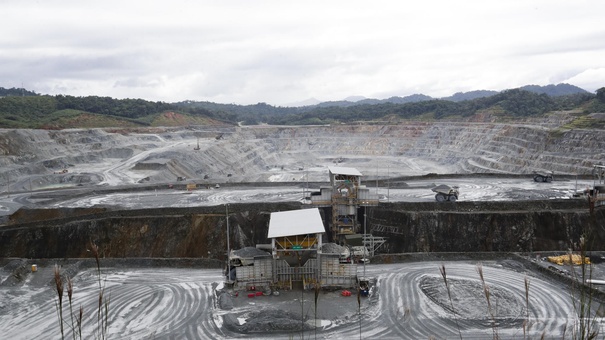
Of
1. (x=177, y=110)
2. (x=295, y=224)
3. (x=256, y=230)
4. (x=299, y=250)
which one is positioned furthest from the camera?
(x=177, y=110)

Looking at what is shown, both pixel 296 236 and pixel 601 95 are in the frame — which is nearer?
pixel 296 236

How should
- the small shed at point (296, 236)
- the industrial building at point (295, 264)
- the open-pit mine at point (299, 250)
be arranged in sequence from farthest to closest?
the industrial building at point (295, 264) → the small shed at point (296, 236) → the open-pit mine at point (299, 250)

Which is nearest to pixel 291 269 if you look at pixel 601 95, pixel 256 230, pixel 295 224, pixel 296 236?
pixel 296 236

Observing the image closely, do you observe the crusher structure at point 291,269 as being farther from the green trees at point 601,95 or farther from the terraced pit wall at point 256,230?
the green trees at point 601,95

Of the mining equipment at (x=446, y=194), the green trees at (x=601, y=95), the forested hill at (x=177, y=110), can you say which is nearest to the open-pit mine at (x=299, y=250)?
the mining equipment at (x=446, y=194)

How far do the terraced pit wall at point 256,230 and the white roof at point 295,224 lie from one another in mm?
10714

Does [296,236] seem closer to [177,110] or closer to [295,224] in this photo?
[295,224]

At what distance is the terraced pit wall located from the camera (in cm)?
3509

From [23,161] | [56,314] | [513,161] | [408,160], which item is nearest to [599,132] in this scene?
[513,161]

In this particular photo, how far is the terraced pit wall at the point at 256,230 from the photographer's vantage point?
1382 inches

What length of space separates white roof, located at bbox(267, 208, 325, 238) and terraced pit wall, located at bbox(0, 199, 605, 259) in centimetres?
1071

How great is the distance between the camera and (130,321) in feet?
66.5

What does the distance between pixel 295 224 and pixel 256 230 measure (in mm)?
13587

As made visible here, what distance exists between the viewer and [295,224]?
988 inches
